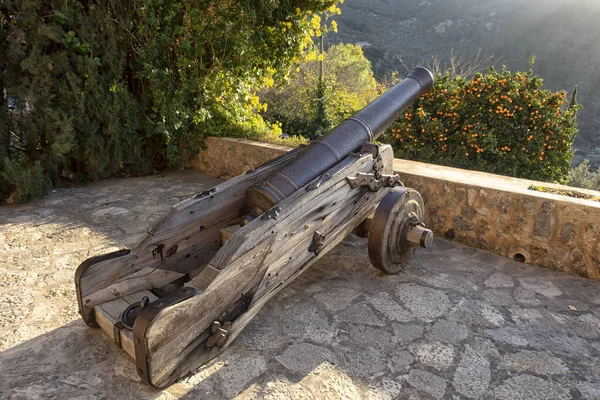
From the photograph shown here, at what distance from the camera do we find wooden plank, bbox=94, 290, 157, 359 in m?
1.94

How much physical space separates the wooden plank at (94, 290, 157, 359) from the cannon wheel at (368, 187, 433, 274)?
4.38 feet

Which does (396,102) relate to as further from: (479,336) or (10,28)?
(10,28)

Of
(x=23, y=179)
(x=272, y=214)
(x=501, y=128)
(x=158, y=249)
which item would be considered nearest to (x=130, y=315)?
(x=158, y=249)

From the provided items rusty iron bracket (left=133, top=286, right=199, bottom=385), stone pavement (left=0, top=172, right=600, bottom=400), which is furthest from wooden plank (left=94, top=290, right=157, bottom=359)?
rusty iron bracket (left=133, top=286, right=199, bottom=385)

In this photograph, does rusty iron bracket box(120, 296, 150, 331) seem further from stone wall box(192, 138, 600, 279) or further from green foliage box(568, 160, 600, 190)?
green foliage box(568, 160, 600, 190)

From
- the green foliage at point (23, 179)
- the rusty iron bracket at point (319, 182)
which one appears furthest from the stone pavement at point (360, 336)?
the green foliage at point (23, 179)

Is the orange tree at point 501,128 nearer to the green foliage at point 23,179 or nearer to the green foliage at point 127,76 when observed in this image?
the green foliage at point 127,76

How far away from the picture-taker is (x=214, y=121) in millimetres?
5684

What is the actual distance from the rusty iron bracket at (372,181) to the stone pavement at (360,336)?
1.95 feet

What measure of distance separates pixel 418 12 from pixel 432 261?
61.3 meters

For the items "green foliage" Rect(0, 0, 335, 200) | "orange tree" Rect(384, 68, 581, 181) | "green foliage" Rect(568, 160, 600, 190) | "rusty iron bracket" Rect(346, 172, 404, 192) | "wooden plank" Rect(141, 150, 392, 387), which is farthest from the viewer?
"green foliage" Rect(568, 160, 600, 190)

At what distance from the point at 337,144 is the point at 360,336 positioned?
1222mm

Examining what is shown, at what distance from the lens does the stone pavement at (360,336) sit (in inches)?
75.0

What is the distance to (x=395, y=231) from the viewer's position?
108 inches
